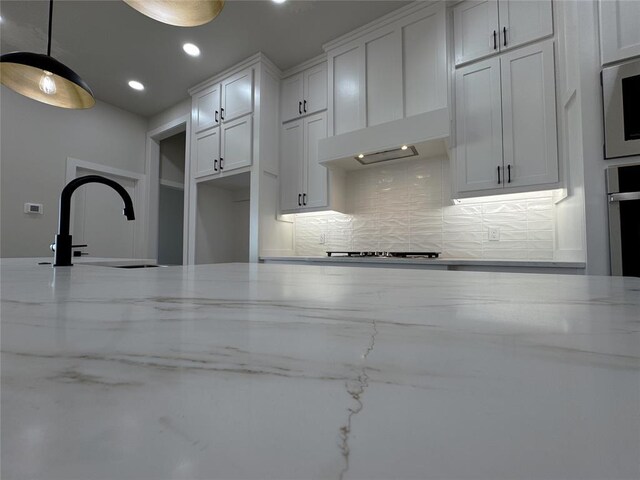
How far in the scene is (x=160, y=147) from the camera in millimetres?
4156

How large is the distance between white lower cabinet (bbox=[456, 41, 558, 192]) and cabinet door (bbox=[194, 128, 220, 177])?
2199mm

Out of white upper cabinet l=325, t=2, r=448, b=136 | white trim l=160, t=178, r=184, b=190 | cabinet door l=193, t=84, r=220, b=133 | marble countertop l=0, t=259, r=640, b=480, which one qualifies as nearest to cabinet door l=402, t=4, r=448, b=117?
white upper cabinet l=325, t=2, r=448, b=136

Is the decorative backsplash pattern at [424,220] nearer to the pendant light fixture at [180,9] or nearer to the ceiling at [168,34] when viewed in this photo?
the ceiling at [168,34]

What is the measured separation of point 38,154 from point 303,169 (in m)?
2.74

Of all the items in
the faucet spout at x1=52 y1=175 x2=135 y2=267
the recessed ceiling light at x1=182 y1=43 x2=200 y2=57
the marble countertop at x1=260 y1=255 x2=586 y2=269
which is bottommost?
the marble countertop at x1=260 y1=255 x2=586 y2=269

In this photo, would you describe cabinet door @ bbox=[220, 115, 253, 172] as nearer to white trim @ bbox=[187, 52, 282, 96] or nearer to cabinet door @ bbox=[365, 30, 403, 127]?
white trim @ bbox=[187, 52, 282, 96]

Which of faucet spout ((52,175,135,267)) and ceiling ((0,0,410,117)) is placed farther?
ceiling ((0,0,410,117))

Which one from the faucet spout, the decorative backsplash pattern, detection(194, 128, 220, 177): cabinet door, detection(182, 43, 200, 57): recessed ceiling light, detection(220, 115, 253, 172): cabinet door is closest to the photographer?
the faucet spout

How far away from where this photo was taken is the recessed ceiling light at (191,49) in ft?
8.47

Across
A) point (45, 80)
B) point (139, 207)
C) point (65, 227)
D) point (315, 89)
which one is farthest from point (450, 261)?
point (139, 207)

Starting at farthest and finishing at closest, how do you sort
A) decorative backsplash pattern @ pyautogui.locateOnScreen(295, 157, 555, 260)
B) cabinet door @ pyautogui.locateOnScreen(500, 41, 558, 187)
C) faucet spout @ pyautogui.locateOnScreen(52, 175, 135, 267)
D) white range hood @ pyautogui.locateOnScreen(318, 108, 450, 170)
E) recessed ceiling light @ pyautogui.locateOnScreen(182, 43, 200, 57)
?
recessed ceiling light @ pyautogui.locateOnScreen(182, 43, 200, 57) < decorative backsplash pattern @ pyautogui.locateOnScreen(295, 157, 555, 260) < white range hood @ pyautogui.locateOnScreen(318, 108, 450, 170) < cabinet door @ pyautogui.locateOnScreen(500, 41, 558, 187) < faucet spout @ pyautogui.locateOnScreen(52, 175, 135, 267)

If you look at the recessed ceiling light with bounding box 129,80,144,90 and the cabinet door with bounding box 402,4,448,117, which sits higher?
the recessed ceiling light with bounding box 129,80,144,90

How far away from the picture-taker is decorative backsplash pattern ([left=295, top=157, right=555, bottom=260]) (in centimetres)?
203

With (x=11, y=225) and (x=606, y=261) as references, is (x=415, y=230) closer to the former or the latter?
(x=606, y=261)
